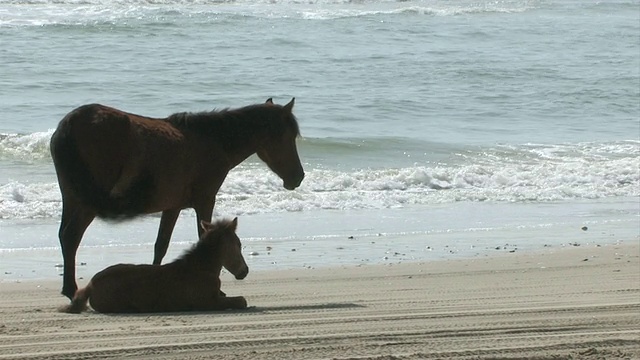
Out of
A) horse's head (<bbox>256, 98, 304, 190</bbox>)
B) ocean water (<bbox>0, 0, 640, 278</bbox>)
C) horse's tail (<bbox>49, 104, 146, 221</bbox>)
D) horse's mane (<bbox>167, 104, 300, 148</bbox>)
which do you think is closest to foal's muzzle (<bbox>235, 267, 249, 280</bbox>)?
horse's tail (<bbox>49, 104, 146, 221</bbox>)

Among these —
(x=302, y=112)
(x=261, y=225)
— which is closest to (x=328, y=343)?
(x=261, y=225)

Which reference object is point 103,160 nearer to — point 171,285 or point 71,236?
point 71,236

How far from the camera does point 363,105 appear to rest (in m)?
23.2

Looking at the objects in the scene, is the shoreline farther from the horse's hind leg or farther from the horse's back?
the horse's back

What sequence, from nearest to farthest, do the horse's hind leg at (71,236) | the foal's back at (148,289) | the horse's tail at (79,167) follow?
the foal's back at (148,289)
the horse's tail at (79,167)
the horse's hind leg at (71,236)

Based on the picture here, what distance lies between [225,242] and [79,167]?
3.44ft

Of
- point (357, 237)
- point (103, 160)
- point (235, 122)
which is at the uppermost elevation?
point (235, 122)

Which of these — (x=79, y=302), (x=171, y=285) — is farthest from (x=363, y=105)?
(x=79, y=302)

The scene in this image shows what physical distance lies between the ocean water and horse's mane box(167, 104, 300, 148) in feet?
5.26

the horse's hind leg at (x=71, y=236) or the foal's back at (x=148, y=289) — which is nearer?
the foal's back at (x=148, y=289)

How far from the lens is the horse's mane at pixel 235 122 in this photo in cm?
805

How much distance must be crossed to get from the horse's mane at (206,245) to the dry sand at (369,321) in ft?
1.40

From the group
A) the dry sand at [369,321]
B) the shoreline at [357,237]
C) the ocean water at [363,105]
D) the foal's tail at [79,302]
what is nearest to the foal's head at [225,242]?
the dry sand at [369,321]

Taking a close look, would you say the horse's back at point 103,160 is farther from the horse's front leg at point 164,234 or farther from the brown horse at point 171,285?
the brown horse at point 171,285
